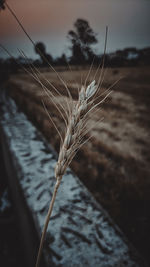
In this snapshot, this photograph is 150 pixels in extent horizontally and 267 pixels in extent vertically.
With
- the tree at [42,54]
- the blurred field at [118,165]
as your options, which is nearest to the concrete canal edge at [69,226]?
the blurred field at [118,165]

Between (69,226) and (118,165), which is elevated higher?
(69,226)

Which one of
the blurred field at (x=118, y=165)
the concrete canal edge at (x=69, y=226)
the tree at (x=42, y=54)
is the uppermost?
the tree at (x=42, y=54)

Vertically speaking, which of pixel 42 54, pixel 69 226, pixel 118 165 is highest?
pixel 42 54

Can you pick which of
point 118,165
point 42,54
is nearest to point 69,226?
point 42,54

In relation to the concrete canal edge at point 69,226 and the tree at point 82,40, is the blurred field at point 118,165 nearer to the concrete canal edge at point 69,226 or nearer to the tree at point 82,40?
the tree at point 82,40

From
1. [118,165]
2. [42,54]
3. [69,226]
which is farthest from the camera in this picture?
[118,165]

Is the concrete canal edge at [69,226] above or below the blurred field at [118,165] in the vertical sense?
above

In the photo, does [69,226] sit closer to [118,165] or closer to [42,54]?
[42,54]

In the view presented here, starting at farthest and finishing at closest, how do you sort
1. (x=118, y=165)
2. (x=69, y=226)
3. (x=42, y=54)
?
(x=118, y=165)
(x=69, y=226)
(x=42, y=54)

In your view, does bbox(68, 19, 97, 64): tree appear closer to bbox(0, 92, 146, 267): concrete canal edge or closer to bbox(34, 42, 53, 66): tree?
bbox(34, 42, 53, 66): tree

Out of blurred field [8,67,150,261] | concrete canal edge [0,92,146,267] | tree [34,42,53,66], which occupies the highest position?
tree [34,42,53,66]

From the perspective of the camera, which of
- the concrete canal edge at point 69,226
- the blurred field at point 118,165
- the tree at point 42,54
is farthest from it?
the blurred field at point 118,165

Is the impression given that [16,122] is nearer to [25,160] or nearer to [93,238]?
[25,160]

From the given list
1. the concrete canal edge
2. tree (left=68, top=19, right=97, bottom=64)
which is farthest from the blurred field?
the concrete canal edge
